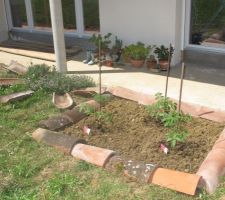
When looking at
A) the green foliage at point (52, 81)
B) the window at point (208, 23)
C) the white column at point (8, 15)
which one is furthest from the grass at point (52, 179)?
the white column at point (8, 15)

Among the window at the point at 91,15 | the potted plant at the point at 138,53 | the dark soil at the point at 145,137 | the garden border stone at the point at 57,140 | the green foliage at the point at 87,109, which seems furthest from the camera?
the window at the point at 91,15

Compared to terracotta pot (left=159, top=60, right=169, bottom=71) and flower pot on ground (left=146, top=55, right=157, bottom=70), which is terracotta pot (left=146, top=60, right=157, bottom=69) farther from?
→ terracotta pot (left=159, top=60, right=169, bottom=71)

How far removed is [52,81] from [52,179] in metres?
2.95

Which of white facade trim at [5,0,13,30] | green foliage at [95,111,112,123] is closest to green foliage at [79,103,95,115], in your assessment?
green foliage at [95,111,112,123]

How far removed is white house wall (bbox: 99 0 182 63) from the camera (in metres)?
7.83

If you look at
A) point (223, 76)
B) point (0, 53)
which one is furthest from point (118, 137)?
point (0, 53)

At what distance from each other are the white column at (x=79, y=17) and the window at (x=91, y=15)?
0.08 meters

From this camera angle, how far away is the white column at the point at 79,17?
9648mm

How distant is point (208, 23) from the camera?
26.6ft

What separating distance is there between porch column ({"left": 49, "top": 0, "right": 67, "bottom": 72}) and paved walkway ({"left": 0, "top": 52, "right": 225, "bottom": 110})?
0.36 m

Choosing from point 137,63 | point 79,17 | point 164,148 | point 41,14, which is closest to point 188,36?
point 137,63

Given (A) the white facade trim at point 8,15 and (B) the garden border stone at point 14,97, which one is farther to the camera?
(A) the white facade trim at point 8,15

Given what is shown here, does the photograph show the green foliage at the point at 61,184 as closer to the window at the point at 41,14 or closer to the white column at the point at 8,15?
the window at the point at 41,14

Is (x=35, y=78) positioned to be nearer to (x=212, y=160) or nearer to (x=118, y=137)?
(x=118, y=137)
